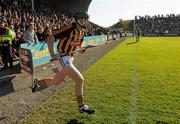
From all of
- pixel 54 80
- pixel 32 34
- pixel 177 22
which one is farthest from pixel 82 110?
pixel 177 22

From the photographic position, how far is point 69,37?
651cm

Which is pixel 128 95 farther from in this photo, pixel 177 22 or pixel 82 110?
pixel 177 22

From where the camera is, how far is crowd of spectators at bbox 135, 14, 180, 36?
87375 millimetres

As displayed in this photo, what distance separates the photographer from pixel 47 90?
913cm

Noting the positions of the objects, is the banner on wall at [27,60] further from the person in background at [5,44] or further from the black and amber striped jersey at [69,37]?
the black and amber striped jersey at [69,37]

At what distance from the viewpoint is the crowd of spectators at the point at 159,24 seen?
87.4m

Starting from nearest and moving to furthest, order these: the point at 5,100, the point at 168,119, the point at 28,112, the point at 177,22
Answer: the point at 168,119
the point at 28,112
the point at 5,100
the point at 177,22

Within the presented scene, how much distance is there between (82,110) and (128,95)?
216cm

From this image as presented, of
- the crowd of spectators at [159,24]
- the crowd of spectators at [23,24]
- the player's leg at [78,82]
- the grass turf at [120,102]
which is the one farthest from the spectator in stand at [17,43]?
the crowd of spectators at [159,24]

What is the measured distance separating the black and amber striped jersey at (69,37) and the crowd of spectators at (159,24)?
8140 cm

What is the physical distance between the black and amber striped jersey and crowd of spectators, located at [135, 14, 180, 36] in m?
81.4

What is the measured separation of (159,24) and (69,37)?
85.2 meters

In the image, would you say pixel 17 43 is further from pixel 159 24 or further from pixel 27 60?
pixel 159 24

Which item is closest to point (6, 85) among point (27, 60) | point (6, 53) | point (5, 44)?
point (27, 60)
